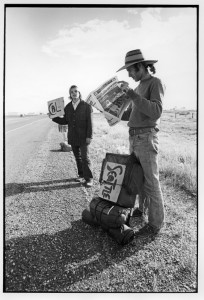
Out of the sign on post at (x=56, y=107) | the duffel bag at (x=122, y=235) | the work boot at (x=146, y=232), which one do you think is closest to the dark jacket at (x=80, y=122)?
the sign on post at (x=56, y=107)

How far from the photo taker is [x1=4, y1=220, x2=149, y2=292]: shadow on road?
2348 millimetres

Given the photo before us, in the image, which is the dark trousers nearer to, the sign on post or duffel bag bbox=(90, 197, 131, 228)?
the sign on post

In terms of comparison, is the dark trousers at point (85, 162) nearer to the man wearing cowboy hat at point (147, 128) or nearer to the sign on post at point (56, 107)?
the sign on post at point (56, 107)

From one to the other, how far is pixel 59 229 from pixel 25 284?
875mm

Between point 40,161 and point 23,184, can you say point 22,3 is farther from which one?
point 40,161

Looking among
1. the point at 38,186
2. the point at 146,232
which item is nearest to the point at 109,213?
the point at 146,232

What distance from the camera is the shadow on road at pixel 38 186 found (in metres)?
4.55

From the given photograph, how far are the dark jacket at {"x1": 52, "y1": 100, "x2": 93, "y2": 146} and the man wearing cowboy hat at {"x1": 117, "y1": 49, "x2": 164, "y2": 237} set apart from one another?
66.0 inches

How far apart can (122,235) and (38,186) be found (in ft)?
8.23

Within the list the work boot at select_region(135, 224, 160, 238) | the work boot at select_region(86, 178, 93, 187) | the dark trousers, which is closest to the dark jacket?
the dark trousers

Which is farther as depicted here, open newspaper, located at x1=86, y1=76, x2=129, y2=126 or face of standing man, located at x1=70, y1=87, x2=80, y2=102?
face of standing man, located at x1=70, y1=87, x2=80, y2=102

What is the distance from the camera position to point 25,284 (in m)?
2.32

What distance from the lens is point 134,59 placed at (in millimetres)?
2801
